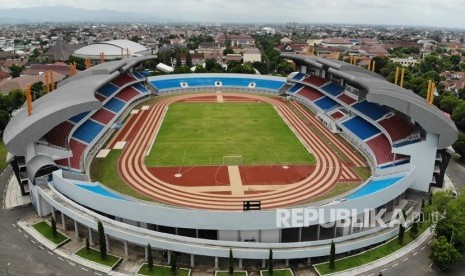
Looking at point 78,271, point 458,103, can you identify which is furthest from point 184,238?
point 458,103

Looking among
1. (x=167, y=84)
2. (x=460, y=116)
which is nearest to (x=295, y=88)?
(x=167, y=84)

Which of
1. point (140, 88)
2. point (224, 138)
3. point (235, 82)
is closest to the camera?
point (224, 138)

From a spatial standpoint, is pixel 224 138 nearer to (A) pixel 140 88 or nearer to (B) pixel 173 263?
(B) pixel 173 263

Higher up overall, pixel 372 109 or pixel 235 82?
pixel 372 109

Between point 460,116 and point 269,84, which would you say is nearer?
point 460,116

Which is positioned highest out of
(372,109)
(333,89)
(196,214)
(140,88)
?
(333,89)

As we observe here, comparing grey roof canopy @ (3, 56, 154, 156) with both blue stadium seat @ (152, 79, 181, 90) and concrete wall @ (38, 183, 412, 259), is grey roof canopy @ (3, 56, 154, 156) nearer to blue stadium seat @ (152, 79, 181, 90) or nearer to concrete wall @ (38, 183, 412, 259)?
concrete wall @ (38, 183, 412, 259)

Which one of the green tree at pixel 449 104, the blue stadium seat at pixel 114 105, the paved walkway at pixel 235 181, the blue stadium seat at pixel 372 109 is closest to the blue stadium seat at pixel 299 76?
the blue stadium seat at pixel 372 109
